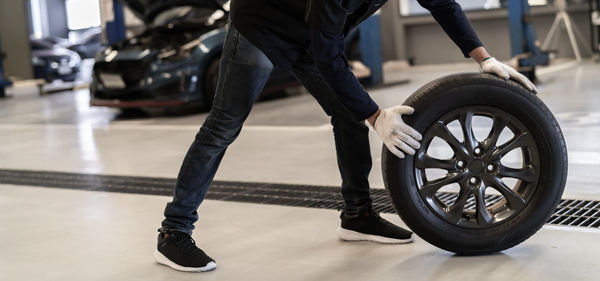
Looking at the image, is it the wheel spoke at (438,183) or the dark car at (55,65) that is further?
the dark car at (55,65)

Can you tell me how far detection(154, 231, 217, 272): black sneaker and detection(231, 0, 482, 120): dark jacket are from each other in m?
0.71

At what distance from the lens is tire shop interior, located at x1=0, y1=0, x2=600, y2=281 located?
2.60m

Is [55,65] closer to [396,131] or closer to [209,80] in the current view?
[209,80]

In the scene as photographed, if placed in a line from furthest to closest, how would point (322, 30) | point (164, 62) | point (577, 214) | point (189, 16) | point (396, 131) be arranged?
point (189, 16)
point (164, 62)
point (577, 214)
point (396, 131)
point (322, 30)

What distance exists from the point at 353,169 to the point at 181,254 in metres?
0.68

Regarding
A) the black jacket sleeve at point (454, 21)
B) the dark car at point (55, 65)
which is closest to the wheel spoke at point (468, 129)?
the black jacket sleeve at point (454, 21)

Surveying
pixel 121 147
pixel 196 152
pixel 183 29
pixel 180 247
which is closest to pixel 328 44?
pixel 196 152

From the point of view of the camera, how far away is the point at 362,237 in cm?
292

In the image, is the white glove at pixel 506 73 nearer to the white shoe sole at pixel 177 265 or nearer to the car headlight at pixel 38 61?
the white shoe sole at pixel 177 265

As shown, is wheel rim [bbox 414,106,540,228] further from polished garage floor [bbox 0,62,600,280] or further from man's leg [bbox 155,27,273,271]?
man's leg [bbox 155,27,273,271]

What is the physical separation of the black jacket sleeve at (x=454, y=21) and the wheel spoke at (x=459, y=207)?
464 mm

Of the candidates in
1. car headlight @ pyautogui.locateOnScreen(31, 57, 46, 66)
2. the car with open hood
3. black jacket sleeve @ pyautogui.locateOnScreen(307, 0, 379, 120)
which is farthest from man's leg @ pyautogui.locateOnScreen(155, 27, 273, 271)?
car headlight @ pyautogui.locateOnScreen(31, 57, 46, 66)

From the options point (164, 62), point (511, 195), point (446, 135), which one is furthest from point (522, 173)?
point (164, 62)

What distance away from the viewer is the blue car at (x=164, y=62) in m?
7.66
